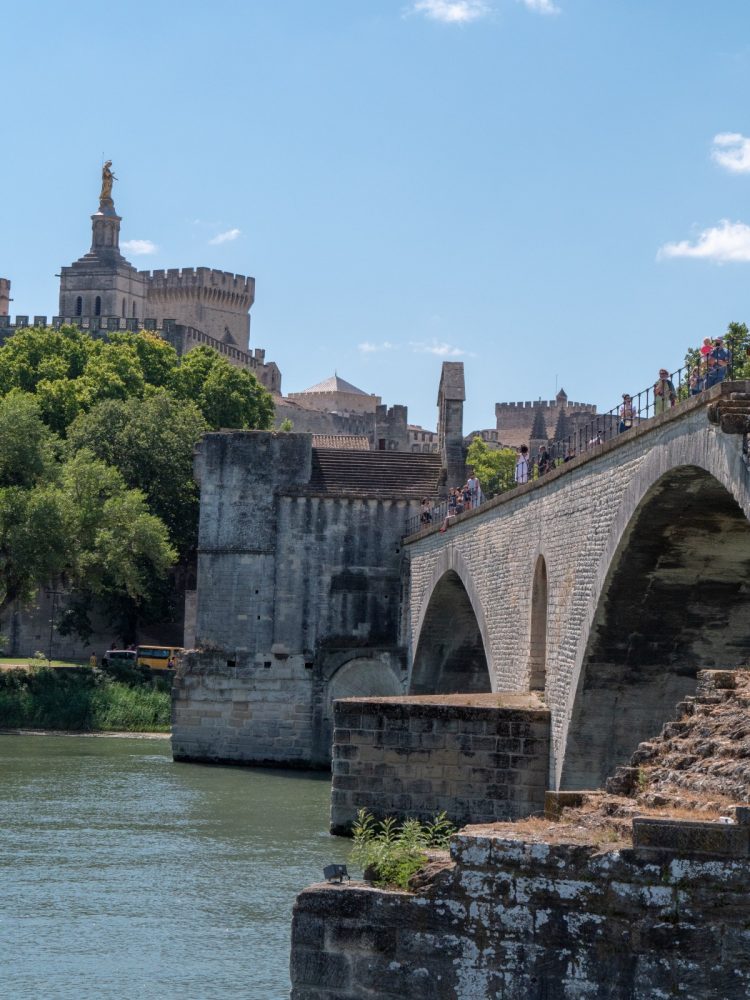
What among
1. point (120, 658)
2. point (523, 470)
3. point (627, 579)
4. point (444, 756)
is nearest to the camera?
point (627, 579)

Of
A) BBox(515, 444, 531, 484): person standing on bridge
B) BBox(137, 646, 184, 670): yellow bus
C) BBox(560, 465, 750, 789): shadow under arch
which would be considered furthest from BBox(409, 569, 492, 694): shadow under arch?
BBox(137, 646, 184, 670): yellow bus

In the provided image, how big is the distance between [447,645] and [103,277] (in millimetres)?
65294

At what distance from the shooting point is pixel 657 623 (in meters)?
20.3

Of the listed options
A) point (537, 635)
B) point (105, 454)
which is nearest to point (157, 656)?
point (105, 454)

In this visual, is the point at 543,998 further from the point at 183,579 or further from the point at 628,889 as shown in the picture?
the point at 183,579

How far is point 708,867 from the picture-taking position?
395 inches

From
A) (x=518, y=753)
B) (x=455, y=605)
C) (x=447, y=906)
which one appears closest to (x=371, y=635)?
(x=455, y=605)

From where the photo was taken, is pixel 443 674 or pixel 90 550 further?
pixel 90 550

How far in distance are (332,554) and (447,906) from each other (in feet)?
93.8

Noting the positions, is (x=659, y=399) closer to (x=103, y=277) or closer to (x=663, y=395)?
(x=663, y=395)

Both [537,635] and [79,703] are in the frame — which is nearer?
[537,635]

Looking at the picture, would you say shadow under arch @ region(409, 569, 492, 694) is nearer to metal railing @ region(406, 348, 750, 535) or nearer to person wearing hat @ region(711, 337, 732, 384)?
metal railing @ region(406, 348, 750, 535)

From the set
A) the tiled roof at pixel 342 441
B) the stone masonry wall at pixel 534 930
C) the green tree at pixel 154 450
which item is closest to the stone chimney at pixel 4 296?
the tiled roof at pixel 342 441

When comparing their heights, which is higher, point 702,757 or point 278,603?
point 278,603
